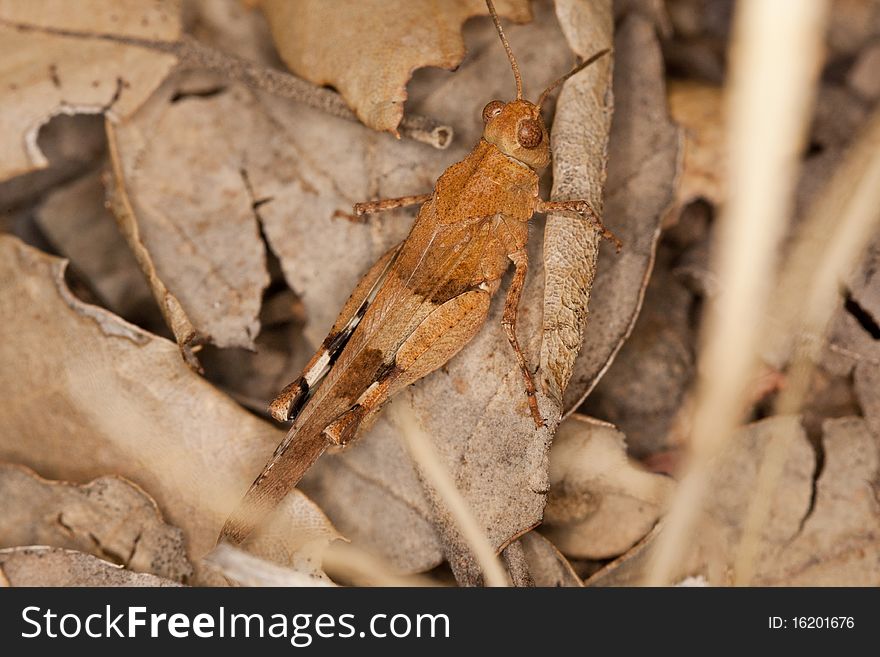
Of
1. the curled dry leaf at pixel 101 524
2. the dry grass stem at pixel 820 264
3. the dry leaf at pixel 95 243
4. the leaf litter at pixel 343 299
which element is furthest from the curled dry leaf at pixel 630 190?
the dry leaf at pixel 95 243

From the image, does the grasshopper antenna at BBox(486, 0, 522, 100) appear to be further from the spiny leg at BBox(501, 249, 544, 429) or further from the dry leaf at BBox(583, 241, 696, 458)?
the dry leaf at BBox(583, 241, 696, 458)

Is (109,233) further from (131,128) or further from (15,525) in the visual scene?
(15,525)

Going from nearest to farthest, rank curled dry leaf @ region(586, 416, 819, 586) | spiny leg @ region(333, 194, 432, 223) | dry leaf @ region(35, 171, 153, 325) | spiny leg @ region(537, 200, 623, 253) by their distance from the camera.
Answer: spiny leg @ region(537, 200, 623, 253) → curled dry leaf @ region(586, 416, 819, 586) → spiny leg @ region(333, 194, 432, 223) → dry leaf @ region(35, 171, 153, 325)

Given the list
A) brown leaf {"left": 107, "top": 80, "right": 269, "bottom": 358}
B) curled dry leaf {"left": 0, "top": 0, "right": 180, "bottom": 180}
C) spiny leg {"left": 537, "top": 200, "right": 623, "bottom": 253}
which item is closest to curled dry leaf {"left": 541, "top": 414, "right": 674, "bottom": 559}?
spiny leg {"left": 537, "top": 200, "right": 623, "bottom": 253}

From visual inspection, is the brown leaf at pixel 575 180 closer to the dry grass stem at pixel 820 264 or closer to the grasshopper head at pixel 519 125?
the grasshopper head at pixel 519 125

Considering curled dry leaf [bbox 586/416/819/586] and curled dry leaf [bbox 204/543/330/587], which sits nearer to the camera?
curled dry leaf [bbox 204/543/330/587]

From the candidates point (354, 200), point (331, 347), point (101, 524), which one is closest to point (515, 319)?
point (331, 347)
